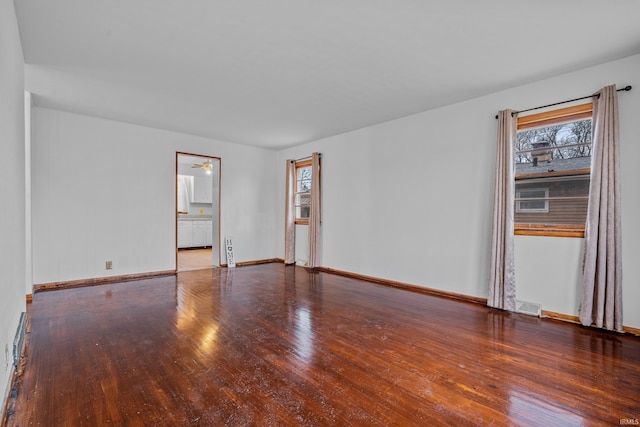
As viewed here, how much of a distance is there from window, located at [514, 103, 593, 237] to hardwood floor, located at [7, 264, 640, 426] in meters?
1.12

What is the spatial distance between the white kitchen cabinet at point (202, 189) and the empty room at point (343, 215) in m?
3.91

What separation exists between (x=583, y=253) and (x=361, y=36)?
326 cm

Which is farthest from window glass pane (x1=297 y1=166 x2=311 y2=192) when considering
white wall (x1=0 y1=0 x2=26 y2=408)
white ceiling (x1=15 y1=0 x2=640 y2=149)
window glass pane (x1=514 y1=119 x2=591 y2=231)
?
white wall (x1=0 y1=0 x2=26 y2=408)

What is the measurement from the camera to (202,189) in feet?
32.9

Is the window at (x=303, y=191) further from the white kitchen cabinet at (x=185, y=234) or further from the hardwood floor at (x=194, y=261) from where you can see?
the white kitchen cabinet at (x=185, y=234)

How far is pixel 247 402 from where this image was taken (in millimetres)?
1882

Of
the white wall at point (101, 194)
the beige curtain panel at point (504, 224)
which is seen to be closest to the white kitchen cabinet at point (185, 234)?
the white wall at point (101, 194)

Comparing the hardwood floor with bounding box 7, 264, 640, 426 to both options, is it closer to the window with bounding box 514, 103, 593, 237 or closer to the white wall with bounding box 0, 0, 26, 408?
the white wall with bounding box 0, 0, 26, 408

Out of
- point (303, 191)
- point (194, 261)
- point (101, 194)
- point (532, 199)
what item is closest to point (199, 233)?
point (194, 261)

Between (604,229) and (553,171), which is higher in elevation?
(553,171)

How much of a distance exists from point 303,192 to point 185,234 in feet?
15.2

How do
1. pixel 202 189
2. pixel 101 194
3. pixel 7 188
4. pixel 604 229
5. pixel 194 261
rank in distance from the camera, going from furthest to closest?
pixel 202 189 → pixel 194 261 → pixel 101 194 → pixel 604 229 → pixel 7 188

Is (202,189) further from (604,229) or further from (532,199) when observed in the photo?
(604,229)

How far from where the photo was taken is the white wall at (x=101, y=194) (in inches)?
184
